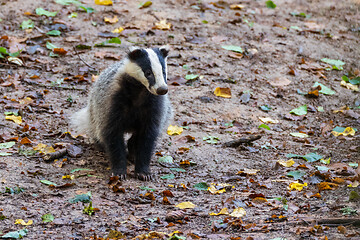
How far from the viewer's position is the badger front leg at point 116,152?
5.39m

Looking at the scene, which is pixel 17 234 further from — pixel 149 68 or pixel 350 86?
pixel 350 86

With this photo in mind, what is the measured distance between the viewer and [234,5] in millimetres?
10227

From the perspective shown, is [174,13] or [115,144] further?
[174,13]

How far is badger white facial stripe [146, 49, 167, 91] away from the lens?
4.90 meters

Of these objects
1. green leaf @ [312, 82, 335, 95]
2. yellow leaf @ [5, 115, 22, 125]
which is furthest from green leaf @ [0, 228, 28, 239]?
green leaf @ [312, 82, 335, 95]

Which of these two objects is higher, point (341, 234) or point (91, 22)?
point (341, 234)

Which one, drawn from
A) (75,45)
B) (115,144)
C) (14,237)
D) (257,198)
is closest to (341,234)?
(257,198)

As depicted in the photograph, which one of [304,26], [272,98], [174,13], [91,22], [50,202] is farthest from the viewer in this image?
[304,26]

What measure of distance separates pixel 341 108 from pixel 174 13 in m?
3.61

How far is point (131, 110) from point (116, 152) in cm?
49

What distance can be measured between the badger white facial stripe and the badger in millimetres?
14

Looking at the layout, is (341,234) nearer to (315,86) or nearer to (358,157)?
(358,157)

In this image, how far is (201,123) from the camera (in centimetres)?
669

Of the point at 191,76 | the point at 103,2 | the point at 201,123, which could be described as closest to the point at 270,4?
the point at 103,2
